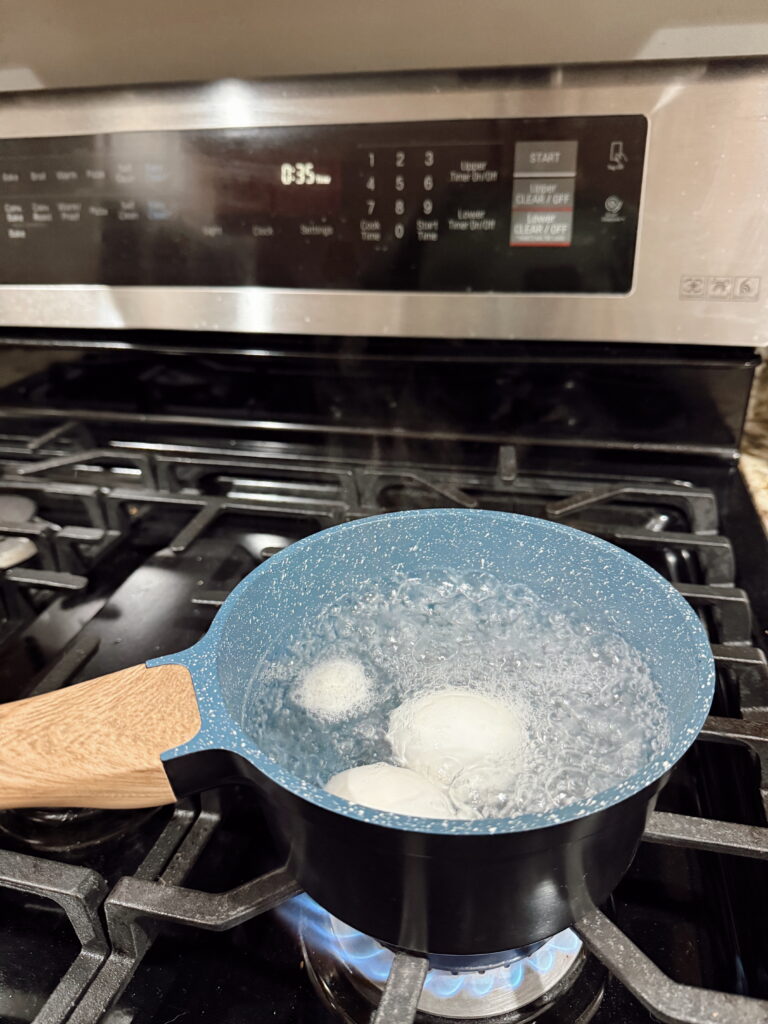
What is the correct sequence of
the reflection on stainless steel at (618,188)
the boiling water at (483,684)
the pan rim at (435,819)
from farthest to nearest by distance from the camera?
1. the reflection on stainless steel at (618,188)
2. the boiling water at (483,684)
3. the pan rim at (435,819)

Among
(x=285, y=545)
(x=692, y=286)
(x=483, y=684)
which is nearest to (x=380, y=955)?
(x=483, y=684)

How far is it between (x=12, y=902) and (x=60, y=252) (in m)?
0.53

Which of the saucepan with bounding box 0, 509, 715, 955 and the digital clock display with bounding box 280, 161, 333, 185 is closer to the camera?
the saucepan with bounding box 0, 509, 715, 955

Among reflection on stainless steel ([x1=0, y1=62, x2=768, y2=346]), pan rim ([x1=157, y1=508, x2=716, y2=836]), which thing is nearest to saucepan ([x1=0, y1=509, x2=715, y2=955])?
pan rim ([x1=157, y1=508, x2=716, y2=836])

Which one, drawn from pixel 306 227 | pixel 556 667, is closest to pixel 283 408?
pixel 306 227

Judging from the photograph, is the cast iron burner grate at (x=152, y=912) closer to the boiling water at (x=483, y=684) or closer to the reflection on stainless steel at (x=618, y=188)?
the boiling water at (x=483, y=684)

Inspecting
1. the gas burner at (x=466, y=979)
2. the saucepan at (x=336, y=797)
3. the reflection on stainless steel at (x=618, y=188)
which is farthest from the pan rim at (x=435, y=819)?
the reflection on stainless steel at (x=618, y=188)

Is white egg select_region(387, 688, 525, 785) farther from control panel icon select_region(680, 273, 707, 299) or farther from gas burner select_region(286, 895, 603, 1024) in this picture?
control panel icon select_region(680, 273, 707, 299)

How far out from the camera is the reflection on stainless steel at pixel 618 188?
561 millimetres

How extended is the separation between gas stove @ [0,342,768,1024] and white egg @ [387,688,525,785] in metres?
0.08

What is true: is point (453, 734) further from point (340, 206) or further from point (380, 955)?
point (340, 206)

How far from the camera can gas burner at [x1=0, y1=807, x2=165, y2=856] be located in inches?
16.7

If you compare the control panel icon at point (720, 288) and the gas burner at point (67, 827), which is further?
the control panel icon at point (720, 288)

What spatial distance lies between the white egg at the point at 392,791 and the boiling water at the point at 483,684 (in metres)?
0.01
